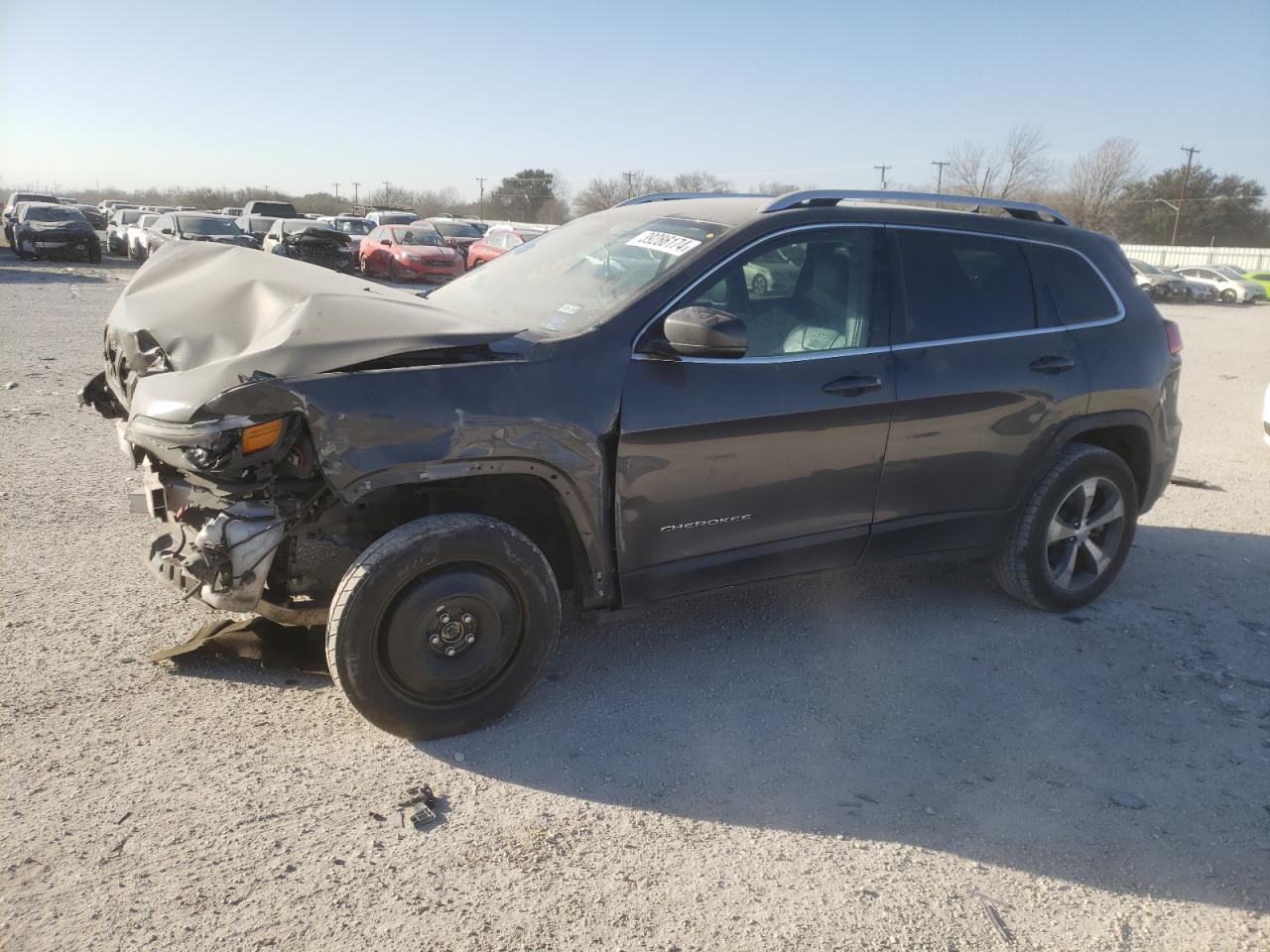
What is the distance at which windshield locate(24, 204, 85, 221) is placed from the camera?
88.6ft

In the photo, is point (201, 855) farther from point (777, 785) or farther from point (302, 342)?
point (777, 785)

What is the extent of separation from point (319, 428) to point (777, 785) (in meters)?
1.95

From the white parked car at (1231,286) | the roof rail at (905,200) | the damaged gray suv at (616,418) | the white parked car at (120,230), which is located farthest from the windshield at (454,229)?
the roof rail at (905,200)

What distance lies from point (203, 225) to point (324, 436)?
25.1 m


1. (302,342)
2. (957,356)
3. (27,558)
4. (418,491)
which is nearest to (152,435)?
(302,342)

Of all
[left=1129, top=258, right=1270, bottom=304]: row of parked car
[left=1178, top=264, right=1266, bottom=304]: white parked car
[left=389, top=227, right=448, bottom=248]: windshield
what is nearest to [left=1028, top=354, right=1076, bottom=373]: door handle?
[left=389, top=227, right=448, bottom=248]: windshield

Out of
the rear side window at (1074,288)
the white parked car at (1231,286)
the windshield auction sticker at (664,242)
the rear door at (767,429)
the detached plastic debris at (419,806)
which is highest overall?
the windshield auction sticker at (664,242)

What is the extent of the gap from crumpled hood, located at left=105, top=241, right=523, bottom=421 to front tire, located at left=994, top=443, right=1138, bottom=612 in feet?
8.90

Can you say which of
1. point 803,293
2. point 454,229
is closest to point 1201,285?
point 454,229

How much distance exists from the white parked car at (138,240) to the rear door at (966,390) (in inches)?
1113

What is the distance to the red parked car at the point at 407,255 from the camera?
2506 cm

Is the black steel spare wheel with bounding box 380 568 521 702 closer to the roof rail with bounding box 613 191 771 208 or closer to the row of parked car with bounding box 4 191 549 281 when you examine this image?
the roof rail with bounding box 613 191 771 208

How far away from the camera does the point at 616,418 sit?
3.40 metres

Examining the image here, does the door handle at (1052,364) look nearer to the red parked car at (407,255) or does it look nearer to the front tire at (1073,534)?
the front tire at (1073,534)
